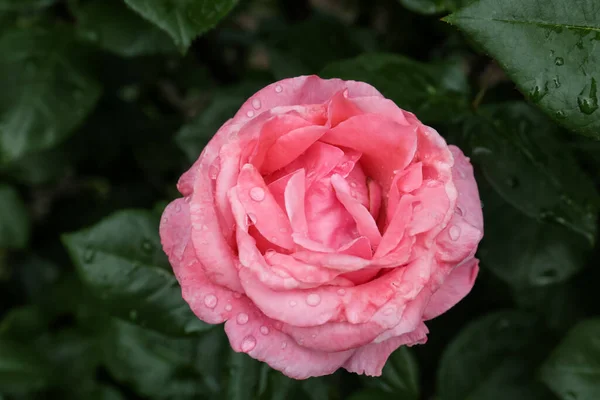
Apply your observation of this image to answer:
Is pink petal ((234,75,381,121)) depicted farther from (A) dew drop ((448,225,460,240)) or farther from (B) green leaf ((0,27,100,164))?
(B) green leaf ((0,27,100,164))

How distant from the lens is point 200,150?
100 centimetres

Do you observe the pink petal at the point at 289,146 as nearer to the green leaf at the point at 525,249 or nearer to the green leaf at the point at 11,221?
the green leaf at the point at 525,249

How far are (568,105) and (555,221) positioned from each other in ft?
0.75

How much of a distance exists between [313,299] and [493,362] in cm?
66

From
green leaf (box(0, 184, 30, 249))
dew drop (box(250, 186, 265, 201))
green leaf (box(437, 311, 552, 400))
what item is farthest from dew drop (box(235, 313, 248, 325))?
green leaf (box(0, 184, 30, 249))

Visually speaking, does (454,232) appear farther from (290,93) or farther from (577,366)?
(577,366)

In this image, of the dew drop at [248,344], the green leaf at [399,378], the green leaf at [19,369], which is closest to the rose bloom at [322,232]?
the dew drop at [248,344]

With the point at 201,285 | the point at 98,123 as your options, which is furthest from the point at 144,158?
the point at 201,285

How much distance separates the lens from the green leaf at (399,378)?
0.81m

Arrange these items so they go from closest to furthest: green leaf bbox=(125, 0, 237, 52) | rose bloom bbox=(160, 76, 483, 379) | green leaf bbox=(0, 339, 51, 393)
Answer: rose bloom bbox=(160, 76, 483, 379) → green leaf bbox=(125, 0, 237, 52) → green leaf bbox=(0, 339, 51, 393)

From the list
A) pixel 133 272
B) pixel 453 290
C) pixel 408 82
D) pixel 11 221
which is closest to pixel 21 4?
pixel 11 221

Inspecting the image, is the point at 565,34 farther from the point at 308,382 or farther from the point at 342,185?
the point at 308,382

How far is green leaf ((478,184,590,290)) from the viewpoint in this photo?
0.89 m

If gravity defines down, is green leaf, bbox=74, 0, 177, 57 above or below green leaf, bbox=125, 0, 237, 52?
below
